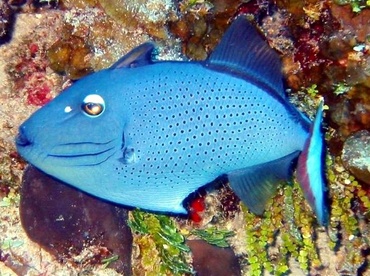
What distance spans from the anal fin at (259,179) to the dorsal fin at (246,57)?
16.1 inches

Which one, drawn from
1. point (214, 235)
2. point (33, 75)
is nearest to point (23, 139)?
point (33, 75)

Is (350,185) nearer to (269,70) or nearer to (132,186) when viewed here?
(269,70)

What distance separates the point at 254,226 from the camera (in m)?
3.87

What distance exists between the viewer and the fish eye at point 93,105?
2.25m

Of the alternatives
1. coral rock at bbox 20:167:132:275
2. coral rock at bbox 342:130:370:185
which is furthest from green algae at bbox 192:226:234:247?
coral rock at bbox 342:130:370:185

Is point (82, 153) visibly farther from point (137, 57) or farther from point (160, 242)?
point (160, 242)

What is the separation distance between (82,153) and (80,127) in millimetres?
135

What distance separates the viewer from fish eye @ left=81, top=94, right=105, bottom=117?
2254 mm

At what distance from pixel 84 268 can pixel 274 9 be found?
2.53 metres

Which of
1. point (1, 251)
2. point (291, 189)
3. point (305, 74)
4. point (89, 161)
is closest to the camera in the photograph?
point (89, 161)

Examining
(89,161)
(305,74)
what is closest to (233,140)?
(89,161)

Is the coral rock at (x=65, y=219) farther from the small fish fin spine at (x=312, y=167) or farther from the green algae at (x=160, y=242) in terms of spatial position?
the small fish fin spine at (x=312, y=167)

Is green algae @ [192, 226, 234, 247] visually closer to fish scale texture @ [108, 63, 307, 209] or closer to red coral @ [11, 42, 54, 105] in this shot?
fish scale texture @ [108, 63, 307, 209]

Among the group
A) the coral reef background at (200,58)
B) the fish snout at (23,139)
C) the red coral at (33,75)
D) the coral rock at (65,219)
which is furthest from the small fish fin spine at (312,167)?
the red coral at (33,75)
